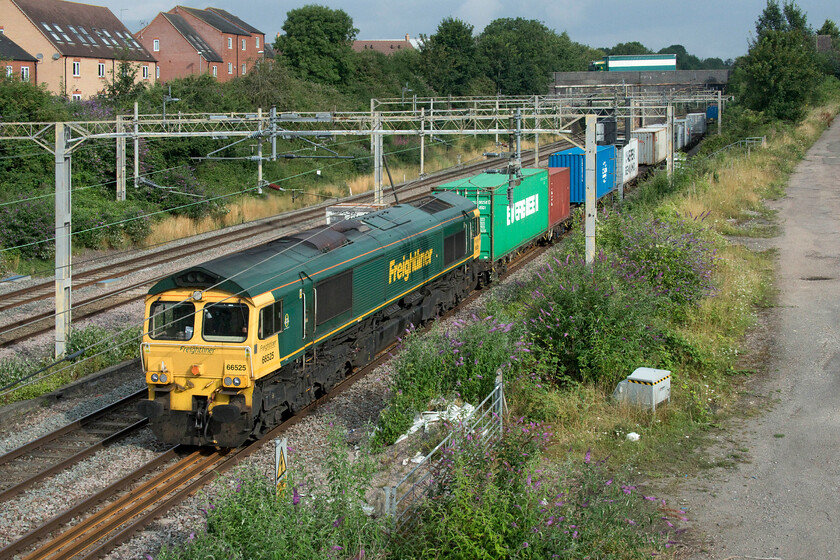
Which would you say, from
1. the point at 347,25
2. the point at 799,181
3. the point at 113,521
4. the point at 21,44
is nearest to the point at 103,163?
the point at 21,44

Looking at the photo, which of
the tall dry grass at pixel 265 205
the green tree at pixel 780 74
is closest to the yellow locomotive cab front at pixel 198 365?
the tall dry grass at pixel 265 205


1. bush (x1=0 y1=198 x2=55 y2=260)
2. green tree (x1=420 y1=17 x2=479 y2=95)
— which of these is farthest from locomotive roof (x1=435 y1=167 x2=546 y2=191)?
green tree (x1=420 y1=17 x2=479 y2=95)

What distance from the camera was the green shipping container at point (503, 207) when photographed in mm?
23766

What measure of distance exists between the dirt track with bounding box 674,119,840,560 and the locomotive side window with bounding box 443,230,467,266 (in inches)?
294

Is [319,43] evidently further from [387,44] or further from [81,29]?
[387,44]

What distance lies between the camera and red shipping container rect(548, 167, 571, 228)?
29.7m

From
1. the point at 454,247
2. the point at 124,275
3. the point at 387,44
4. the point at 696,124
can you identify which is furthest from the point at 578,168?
the point at 387,44

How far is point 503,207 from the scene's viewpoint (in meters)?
24.3

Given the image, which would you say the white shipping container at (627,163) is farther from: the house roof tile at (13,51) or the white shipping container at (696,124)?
the house roof tile at (13,51)

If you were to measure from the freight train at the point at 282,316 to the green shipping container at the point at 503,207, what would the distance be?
9.41ft

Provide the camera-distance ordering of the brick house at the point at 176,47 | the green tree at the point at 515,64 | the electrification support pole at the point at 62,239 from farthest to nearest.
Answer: the green tree at the point at 515,64
the brick house at the point at 176,47
the electrification support pole at the point at 62,239

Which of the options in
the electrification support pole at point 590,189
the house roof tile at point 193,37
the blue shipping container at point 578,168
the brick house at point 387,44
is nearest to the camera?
the electrification support pole at point 590,189

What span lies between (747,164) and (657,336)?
2956 centimetres

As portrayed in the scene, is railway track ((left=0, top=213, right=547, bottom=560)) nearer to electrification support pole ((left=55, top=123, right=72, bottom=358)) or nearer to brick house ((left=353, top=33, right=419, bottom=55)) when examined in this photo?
electrification support pole ((left=55, top=123, right=72, bottom=358))
